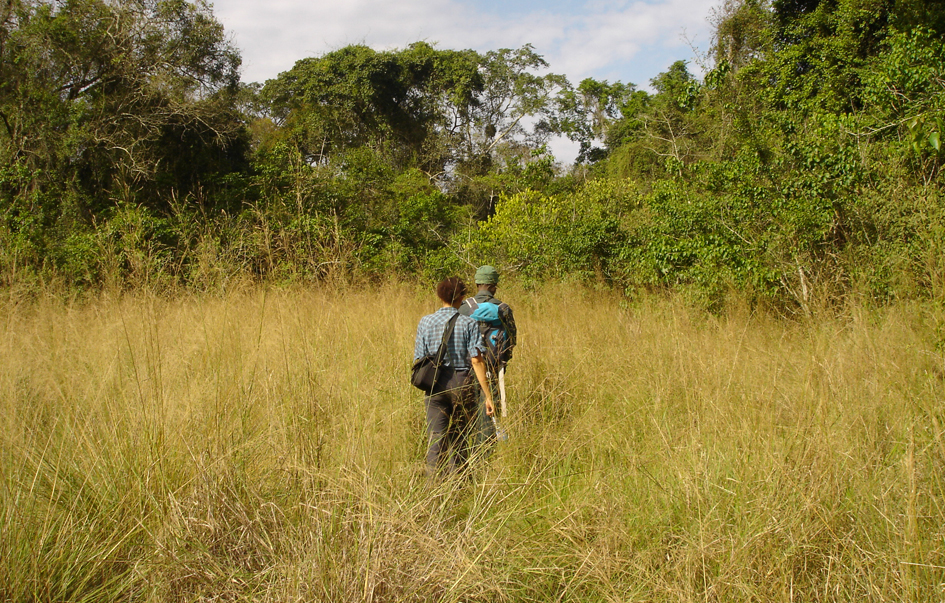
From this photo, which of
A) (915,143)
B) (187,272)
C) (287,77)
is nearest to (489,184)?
(287,77)

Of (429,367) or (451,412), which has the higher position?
(429,367)

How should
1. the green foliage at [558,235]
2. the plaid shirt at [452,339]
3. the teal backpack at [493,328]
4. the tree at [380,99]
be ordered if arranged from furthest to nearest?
the tree at [380,99], the green foliage at [558,235], the teal backpack at [493,328], the plaid shirt at [452,339]

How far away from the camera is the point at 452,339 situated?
145 inches

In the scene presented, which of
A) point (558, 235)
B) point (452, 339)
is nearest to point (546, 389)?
point (452, 339)

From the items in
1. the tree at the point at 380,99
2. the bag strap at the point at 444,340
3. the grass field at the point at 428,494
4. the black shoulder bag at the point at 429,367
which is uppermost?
the tree at the point at 380,99

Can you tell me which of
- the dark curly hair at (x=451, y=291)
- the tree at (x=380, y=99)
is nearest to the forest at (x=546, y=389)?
the dark curly hair at (x=451, y=291)

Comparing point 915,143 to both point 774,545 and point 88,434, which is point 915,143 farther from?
point 88,434

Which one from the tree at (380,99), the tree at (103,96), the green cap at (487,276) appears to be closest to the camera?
the green cap at (487,276)

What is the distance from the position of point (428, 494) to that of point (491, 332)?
1682 millimetres

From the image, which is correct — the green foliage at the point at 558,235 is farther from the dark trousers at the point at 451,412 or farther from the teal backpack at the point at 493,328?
the dark trousers at the point at 451,412

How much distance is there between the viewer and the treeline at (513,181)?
5340mm

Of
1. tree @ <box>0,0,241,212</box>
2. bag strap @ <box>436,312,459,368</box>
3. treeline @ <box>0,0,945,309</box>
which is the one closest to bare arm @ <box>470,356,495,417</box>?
bag strap @ <box>436,312,459,368</box>

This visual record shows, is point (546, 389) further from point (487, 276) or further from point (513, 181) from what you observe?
point (513, 181)

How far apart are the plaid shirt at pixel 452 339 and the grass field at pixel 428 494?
0.49m
